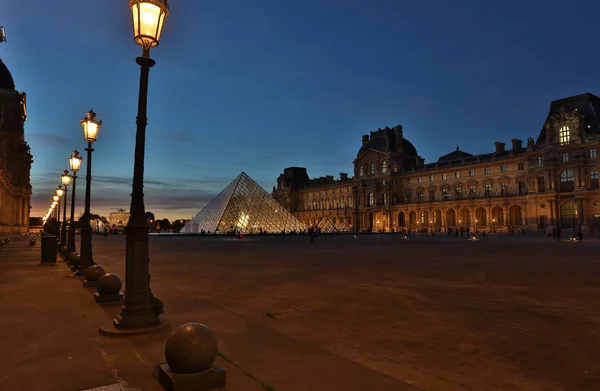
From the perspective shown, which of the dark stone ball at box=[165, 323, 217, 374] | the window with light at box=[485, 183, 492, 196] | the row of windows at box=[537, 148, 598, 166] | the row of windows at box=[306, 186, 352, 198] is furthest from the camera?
the row of windows at box=[306, 186, 352, 198]

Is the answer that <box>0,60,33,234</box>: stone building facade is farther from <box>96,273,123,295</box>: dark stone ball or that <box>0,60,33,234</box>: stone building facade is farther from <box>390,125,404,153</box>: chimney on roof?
<box>390,125,404,153</box>: chimney on roof

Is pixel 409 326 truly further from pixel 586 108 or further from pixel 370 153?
pixel 370 153

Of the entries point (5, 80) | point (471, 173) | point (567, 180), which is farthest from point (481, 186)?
point (5, 80)

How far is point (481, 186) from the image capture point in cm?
5962

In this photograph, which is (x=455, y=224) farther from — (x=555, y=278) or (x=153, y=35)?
(x=153, y=35)

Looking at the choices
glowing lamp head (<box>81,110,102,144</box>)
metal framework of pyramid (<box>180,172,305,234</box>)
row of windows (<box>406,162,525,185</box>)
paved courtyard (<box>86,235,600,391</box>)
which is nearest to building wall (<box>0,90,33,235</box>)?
metal framework of pyramid (<box>180,172,305,234</box>)

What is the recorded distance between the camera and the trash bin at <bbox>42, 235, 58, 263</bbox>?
39.3 feet

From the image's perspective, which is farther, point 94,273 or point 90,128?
point 90,128

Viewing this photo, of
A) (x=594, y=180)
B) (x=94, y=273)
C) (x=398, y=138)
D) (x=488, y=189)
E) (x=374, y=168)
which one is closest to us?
(x=94, y=273)

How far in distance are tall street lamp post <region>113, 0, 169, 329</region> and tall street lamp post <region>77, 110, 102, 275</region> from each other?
417 cm

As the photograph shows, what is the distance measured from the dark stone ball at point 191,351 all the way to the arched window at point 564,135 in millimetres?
56433

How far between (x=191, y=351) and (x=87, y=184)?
710 cm

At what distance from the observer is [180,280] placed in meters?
9.13

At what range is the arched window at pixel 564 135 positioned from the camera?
49.1 meters
